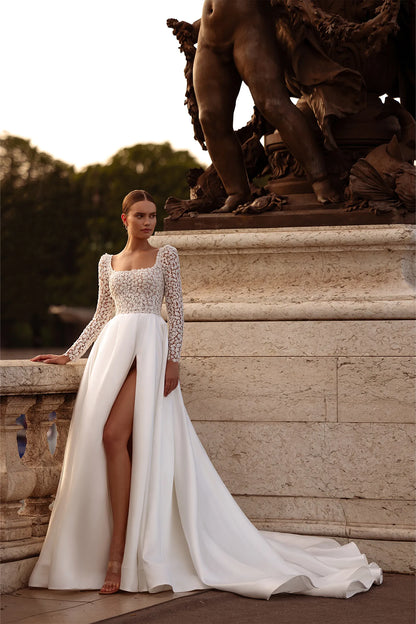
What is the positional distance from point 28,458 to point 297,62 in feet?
10.0

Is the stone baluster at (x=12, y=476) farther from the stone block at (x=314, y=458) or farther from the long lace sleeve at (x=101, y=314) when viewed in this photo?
the stone block at (x=314, y=458)

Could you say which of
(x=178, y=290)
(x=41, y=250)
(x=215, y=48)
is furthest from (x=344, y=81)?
(x=41, y=250)

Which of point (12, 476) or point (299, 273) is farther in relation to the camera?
point (299, 273)

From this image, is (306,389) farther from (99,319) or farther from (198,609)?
(198,609)

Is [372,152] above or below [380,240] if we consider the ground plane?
above

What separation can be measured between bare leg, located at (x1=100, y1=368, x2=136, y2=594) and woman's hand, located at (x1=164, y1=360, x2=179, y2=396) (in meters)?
0.18

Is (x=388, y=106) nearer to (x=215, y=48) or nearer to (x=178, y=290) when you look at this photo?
(x=215, y=48)

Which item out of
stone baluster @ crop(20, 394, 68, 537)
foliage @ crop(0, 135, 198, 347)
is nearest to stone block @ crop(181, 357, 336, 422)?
stone baluster @ crop(20, 394, 68, 537)

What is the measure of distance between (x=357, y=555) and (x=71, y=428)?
176cm

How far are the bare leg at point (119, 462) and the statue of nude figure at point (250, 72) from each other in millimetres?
1916

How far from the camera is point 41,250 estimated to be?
179 feet

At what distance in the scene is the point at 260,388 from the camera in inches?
267

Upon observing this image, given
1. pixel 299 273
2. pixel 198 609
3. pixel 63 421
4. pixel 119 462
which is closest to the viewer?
pixel 198 609

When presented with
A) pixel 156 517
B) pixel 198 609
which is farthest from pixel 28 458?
pixel 198 609
